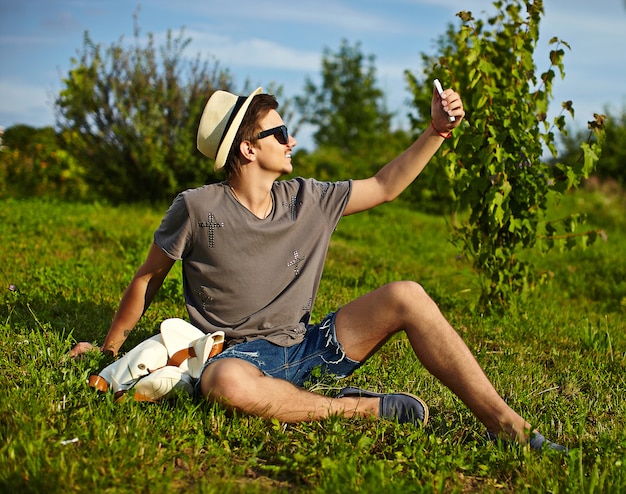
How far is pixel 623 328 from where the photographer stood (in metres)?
5.56

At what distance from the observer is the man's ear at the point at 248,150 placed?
371 cm

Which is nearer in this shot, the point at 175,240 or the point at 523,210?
the point at 175,240

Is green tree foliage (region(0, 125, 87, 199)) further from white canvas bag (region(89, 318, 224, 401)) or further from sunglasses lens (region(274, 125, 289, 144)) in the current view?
white canvas bag (region(89, 318, 224, 401))

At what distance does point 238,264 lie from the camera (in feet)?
11.8

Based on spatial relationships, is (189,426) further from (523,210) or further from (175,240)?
(523,210)

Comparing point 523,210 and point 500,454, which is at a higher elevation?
point 523,210

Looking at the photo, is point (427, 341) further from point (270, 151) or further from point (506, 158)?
point (506, 158)

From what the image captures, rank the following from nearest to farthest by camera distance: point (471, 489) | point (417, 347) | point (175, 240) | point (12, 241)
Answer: point (471, 489) → point (417, 347) → point (175, 240) → point (12, 241)

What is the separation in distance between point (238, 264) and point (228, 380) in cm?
66

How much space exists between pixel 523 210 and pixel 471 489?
3.23 metres

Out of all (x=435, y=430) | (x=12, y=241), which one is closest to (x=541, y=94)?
(x=435, y=430)

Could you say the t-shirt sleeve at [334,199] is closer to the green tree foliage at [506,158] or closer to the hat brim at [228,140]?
the hat brim at [228,140]

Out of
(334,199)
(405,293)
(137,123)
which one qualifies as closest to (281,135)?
(334,199)

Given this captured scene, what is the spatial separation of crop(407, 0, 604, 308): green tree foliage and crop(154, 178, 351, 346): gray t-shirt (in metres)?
2.18
